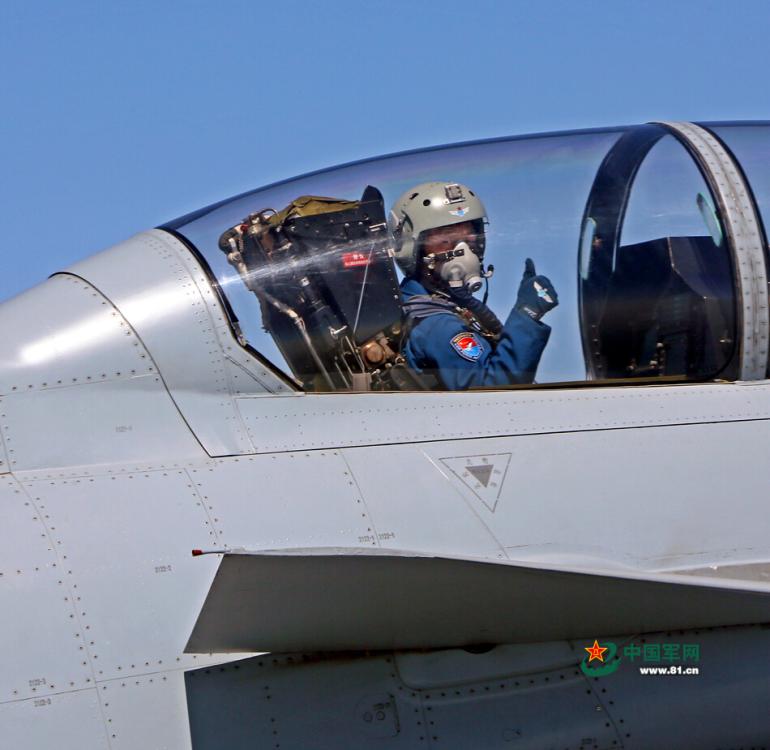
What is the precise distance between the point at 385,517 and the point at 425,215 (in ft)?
5.33

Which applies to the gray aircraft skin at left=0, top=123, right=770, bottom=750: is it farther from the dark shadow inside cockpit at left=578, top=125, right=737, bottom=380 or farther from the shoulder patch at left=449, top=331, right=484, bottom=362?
the shoulder patch at left=449, top=331, right=484, bottom=362

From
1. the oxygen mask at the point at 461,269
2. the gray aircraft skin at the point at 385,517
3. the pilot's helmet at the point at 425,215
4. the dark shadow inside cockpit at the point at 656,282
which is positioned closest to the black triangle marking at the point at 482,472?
the gray aircraft skin at the point at 385,517

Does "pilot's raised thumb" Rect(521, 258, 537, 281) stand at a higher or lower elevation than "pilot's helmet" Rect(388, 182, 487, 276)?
lower

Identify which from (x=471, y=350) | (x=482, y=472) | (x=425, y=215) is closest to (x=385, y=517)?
(x=482, y=472)

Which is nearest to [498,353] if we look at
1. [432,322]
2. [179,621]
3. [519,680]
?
[432,322]

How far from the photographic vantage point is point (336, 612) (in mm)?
4445

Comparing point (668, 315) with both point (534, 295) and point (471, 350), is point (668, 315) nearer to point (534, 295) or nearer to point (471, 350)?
point (534, 295)

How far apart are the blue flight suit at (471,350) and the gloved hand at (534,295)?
0.14ft

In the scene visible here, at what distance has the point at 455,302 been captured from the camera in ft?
18.2

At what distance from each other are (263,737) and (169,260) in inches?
89.1

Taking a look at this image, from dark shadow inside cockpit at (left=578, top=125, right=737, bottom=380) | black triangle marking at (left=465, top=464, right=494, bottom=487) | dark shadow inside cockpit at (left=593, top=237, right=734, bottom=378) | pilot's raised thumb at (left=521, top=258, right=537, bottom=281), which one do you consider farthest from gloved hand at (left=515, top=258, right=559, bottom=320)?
black triangle marking at (left=465, top=464, right=494, bottom=487)

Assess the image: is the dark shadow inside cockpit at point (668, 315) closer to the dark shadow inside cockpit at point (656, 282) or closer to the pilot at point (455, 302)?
the dark shadow inside cockpit at point (656, 282)

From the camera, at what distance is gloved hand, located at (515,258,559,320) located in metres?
5.48

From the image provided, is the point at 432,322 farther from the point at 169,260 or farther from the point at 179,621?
the point at 179,621
